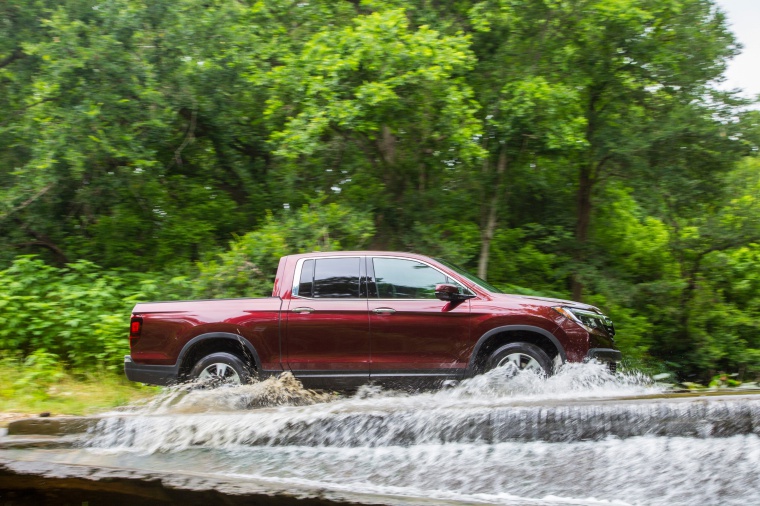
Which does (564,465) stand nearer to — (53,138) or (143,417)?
(143,417)

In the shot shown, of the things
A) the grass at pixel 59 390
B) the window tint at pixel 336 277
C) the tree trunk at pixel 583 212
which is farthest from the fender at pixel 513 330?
the tree trunk at pixel 583 212

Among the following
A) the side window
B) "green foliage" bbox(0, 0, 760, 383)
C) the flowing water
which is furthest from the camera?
"green foliage" bbox(0, 0, 760, 383)

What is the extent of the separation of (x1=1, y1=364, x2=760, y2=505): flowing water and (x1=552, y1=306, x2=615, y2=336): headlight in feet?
5.47

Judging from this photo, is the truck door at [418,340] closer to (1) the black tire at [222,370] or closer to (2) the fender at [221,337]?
(2) the fender at [221,337]

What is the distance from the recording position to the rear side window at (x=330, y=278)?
7.33 m

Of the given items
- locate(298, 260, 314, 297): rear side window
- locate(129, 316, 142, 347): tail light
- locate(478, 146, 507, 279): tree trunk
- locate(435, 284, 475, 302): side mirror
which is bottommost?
locate(129, 316, 142, 347): tail light

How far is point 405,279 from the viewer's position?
291 inches

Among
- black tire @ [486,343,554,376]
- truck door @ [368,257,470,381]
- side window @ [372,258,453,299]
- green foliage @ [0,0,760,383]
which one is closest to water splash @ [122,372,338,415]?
truck door @ [368,257,470,381]

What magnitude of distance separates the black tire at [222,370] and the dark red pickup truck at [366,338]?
1 cm

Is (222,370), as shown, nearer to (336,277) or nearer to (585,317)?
(336,277)

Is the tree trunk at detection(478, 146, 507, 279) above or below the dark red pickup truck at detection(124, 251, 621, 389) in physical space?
above

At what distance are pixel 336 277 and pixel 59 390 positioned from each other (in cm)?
394

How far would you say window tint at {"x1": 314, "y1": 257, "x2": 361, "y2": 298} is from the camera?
7332mm

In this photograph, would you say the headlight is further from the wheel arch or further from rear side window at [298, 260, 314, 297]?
the wheel arch
